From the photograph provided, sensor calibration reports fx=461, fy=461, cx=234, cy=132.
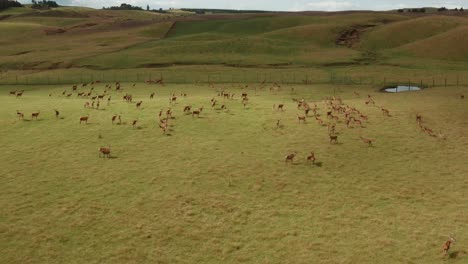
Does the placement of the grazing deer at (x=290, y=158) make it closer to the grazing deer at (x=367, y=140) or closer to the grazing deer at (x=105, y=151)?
the grazing deer at (x=367, y=140)

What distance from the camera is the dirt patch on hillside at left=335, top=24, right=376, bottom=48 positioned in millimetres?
117375

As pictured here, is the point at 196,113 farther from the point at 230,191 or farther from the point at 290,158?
the point at 230,191

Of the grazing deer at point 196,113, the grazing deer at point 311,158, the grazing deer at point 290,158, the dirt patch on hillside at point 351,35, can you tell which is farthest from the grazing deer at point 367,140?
the dirt patch on hillside at point 351,35

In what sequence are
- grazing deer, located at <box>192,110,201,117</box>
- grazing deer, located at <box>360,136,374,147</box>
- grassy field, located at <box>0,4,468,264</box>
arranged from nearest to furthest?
grassy field, located at <box>0,4,468,264</box> < grazing deer, located at <box>360,136,374,147</box> < grazing deer, located at <box>192,110,201,117</box>

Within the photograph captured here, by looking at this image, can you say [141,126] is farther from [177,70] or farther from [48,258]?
[177,70]

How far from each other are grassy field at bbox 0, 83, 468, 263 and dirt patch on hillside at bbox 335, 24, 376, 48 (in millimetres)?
75151

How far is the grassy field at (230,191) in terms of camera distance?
21.8 m

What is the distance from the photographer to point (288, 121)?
42.6 m

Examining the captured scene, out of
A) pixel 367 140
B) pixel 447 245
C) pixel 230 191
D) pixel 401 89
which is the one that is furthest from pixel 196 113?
pixel 401 89

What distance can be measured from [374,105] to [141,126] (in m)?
25.3

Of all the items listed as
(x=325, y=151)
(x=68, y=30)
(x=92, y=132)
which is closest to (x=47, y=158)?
A: (x=92, y=132)

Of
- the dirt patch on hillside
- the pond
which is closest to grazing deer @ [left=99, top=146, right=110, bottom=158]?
the pond

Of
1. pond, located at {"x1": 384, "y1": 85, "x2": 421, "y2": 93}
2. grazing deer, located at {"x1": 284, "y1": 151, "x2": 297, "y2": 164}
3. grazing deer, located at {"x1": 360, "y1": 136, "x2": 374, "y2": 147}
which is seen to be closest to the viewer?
grazing deer, located at {"x1": 284, "y1": 151, "x2": 297, "y2": 164}

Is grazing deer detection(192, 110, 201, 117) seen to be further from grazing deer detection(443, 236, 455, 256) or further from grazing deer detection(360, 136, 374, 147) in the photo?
grazing deer detection(443, 236, 455, 256)
